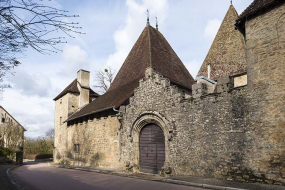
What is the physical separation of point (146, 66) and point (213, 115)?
7890mm

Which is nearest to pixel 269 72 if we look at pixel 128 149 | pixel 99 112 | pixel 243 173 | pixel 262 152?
pixel 262 152

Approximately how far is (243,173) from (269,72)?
3.64 m

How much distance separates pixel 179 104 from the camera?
10977 millimetres

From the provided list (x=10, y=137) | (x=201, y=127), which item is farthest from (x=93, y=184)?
(x=10, y=137)

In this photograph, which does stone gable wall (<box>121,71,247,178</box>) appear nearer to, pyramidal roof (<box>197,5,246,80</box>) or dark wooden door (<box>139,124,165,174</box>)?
dark wooden door (<box>139,124,165,174</box>)

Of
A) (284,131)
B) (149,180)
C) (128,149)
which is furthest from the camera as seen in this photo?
(128,149)

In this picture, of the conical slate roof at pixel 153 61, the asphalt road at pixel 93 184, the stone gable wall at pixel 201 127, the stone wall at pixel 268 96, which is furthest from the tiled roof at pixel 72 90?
the stone wall at pixel 268 96

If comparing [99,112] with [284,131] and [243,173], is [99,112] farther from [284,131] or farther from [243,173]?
[284,131]

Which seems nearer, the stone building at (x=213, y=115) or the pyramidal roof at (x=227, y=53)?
the stone building at (x=213, y=115)

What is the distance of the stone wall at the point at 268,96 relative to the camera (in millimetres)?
7848

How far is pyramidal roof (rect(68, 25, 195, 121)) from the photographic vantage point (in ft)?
53.4

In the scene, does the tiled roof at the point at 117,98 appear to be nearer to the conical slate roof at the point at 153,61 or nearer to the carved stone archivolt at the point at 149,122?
the conical slate roof at the point at 153,61

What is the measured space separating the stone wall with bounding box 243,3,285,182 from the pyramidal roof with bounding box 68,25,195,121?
665cm

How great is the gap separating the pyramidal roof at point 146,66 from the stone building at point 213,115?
0.12 metres
